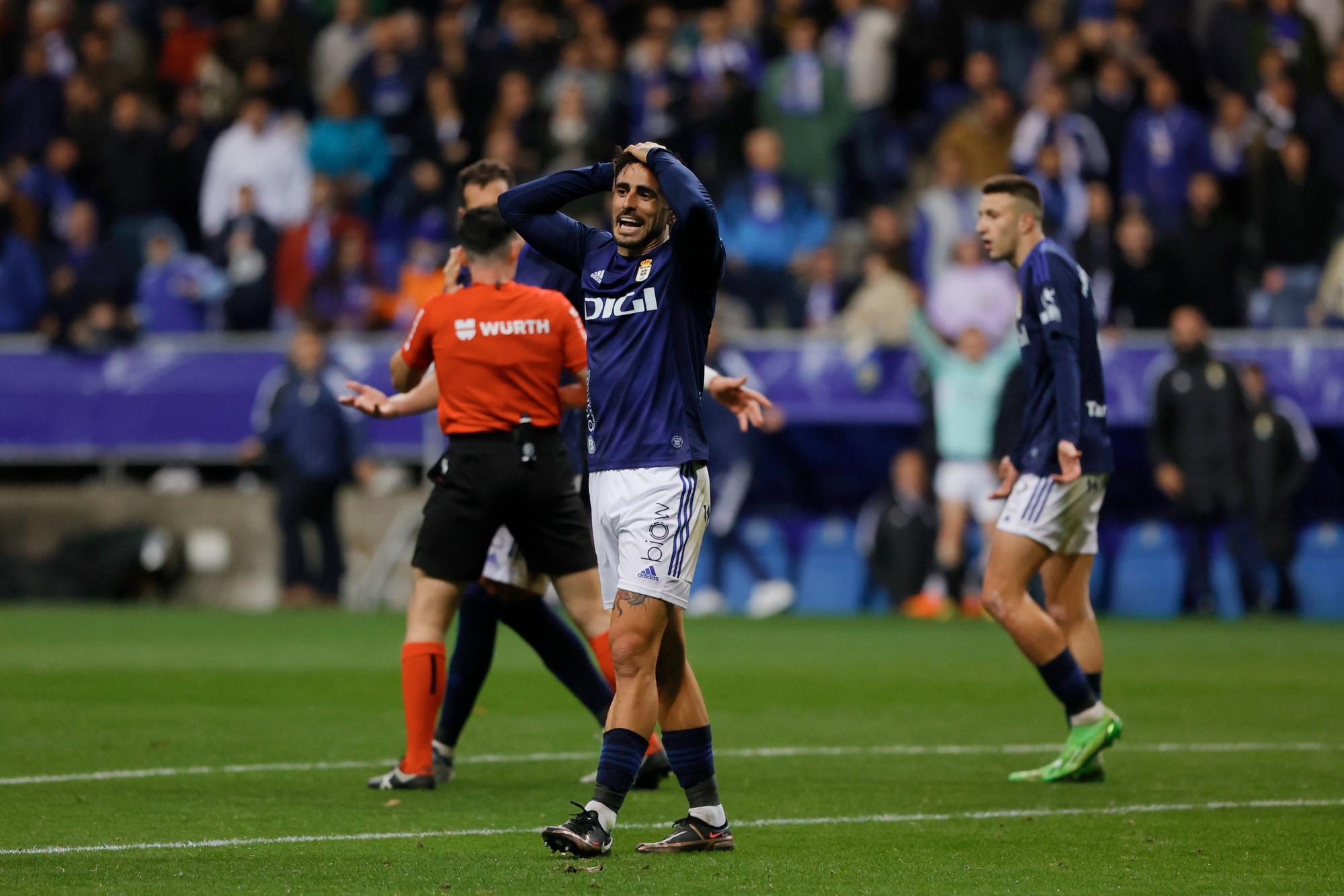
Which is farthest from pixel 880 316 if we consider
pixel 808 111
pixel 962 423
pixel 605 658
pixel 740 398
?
pixel 740 398

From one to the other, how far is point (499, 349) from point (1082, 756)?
293 cm

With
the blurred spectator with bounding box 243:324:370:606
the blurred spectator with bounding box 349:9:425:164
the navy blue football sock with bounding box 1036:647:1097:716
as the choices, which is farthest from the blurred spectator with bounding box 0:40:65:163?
the navy blue football sock with bounding box 1036:647:1097:716

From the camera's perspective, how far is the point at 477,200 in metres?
8.52

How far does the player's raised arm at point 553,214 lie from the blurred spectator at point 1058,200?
38.8ft

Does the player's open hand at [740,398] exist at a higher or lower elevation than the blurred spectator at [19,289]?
lower

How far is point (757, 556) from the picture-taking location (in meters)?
19.0

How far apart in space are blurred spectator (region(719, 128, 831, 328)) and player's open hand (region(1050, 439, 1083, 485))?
1054 cm

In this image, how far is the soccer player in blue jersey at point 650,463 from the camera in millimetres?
6348

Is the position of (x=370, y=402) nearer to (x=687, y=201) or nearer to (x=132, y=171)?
(x=687, y=201)

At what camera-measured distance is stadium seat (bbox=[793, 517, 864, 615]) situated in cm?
1894

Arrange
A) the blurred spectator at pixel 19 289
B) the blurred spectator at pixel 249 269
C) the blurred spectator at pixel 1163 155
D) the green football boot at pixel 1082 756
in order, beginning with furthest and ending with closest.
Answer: the blurred spectator at pixel 19 289 < the blurred spectator at pixel 249 269 < the blurred spectator at pixel 1163 155 < the green football boot at pixel 1082 756

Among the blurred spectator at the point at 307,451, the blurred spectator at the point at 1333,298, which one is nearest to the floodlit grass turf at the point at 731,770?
the blurred spectator at the point at 307,451

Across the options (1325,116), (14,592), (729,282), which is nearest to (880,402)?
(729,282)

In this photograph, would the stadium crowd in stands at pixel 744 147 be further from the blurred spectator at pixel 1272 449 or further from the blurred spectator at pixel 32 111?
the blurred spectator at pixel 1272 449
